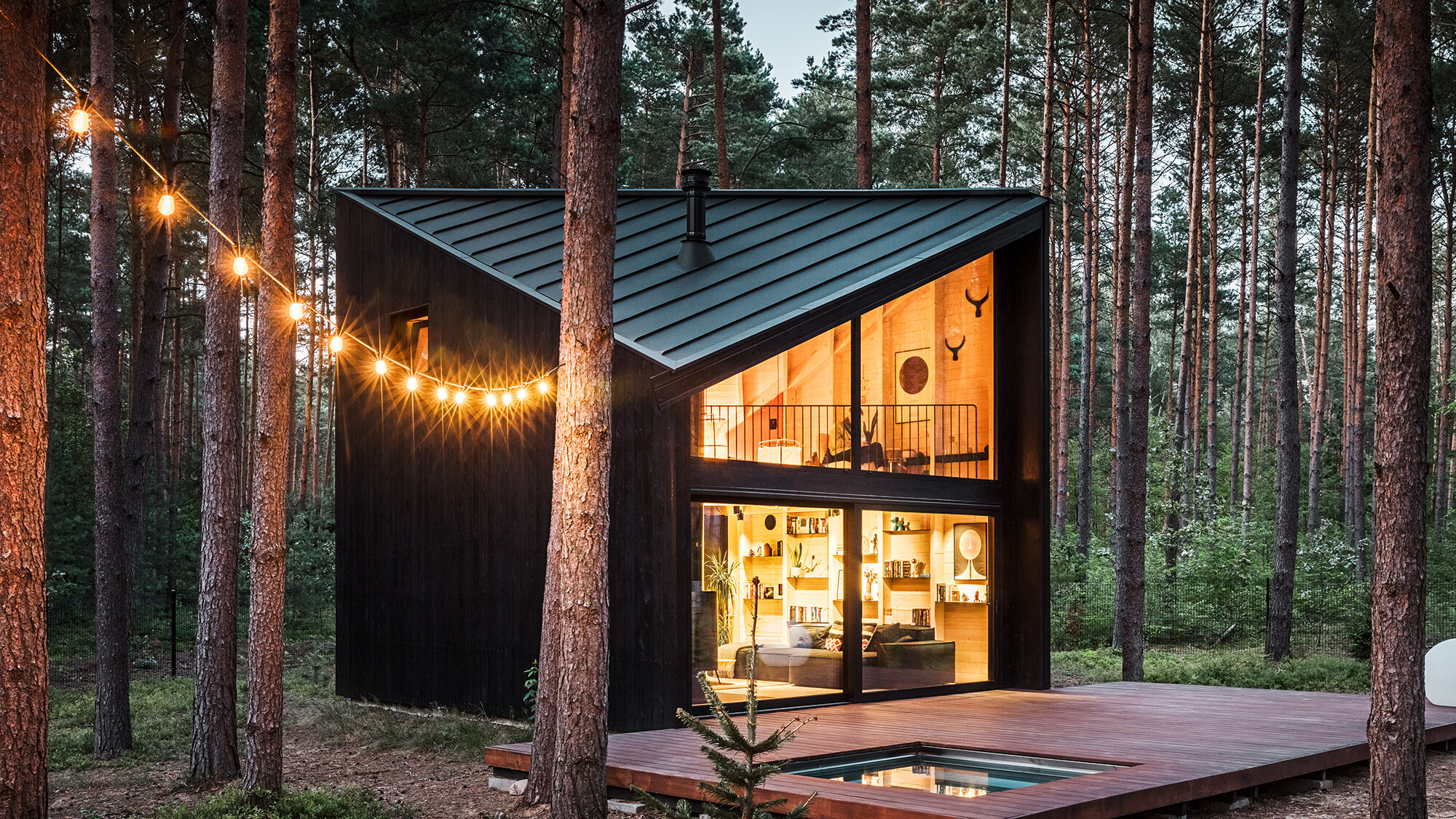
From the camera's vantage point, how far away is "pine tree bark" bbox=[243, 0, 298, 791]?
6.69 metres

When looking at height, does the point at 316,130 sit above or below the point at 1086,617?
above

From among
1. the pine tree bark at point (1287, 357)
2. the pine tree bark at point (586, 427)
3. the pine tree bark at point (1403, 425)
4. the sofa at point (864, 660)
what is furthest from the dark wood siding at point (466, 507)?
the pine tree bark at point (1287, 357)

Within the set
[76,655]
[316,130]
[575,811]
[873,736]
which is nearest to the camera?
[575,811]

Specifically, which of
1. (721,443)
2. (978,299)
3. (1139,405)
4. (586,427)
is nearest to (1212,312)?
(1139,405)

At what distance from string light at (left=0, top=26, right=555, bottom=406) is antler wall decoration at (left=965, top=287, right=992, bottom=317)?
4.28 metres

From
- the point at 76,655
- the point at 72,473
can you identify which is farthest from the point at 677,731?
the point at 72,473

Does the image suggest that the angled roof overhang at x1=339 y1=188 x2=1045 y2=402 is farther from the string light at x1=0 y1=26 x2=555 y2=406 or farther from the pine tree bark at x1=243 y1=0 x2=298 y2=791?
the pine tree bark at x1=243 y1=0 x2=298 y2=791

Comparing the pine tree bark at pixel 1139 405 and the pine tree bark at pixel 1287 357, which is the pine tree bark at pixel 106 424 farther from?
the pine tree bark at pixel 1287 357

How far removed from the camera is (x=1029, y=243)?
11172 mm

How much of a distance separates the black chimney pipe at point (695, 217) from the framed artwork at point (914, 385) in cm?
205

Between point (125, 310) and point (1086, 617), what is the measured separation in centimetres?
2035

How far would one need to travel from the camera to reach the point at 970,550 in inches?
429

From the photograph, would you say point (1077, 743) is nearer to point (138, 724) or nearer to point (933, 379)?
point (933, 379)

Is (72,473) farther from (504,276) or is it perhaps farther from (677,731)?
(677,731)
